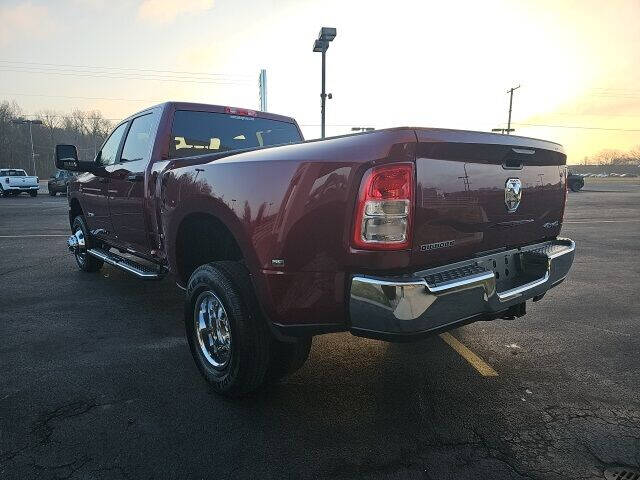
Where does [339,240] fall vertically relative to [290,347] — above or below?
above

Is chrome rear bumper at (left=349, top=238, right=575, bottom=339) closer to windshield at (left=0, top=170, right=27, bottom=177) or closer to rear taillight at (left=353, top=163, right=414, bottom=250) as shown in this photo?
rear taillight at (left=353, top=163, right=414, bottom=250)

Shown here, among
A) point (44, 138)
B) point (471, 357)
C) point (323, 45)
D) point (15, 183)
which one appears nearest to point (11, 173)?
point (15, 183)

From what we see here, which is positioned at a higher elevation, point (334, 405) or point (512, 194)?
point (512, 194)

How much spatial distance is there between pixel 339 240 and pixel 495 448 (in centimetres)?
131

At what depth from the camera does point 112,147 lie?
5246mm

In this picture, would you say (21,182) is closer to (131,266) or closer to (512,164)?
(131,266)

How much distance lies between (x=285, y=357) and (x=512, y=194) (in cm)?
166

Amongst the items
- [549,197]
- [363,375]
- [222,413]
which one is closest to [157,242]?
[222,413]

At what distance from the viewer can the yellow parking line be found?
308cm

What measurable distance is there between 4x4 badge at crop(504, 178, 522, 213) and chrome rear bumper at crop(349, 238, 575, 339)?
11.9 inches

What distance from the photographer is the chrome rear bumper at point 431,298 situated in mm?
1991

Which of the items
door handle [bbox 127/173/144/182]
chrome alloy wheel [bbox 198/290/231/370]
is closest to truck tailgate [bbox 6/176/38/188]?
door handle [bbox 127/173/144/182]

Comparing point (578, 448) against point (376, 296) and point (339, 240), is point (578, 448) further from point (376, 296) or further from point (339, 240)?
point (339, 240)

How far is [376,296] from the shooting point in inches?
79.0
